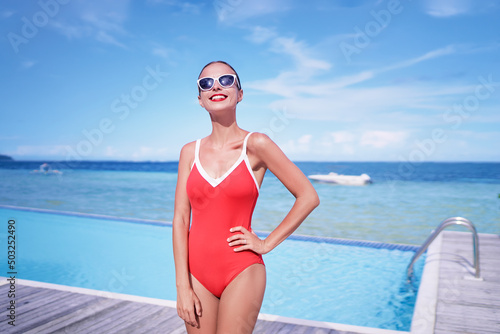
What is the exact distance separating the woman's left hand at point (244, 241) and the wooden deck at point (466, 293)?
3194 mm

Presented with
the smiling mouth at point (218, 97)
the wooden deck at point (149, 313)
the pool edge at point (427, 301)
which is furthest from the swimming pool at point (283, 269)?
the smiling mouth at point (218, 97)

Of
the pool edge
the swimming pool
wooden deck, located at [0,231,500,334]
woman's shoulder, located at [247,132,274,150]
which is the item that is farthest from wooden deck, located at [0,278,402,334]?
the swimming pool

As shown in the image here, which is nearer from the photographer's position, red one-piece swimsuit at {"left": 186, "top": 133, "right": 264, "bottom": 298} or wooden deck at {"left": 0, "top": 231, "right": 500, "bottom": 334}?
red one-piece swimsuit at {"left": 186, "top": 133, "right": 264, "bottom": 298}

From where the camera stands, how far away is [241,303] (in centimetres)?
193

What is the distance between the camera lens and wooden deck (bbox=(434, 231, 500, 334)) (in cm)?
449

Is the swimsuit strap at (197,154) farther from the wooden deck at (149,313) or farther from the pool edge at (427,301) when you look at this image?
the pool edge at (427,301)

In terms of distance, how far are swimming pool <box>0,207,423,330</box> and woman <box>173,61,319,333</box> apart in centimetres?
553

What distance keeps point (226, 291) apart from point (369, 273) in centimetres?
769

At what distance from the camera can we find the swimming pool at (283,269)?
756 cm

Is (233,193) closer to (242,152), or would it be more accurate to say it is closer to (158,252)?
(242,152)

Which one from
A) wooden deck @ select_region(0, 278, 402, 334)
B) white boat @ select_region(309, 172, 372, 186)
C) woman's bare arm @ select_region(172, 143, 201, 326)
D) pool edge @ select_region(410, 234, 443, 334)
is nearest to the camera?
woman's bare arm @ select_region(172, 143, 201, 326)

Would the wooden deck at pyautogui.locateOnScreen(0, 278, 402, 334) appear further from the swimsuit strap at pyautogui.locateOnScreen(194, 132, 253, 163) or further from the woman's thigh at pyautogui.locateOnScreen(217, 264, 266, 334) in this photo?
the swimsuit strap at pyautogui.locateOnScreen(194, 132, 253, 163)

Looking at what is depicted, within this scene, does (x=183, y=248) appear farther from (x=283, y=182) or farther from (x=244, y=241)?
(x=283, y=182)

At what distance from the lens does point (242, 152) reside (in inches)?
79.9
